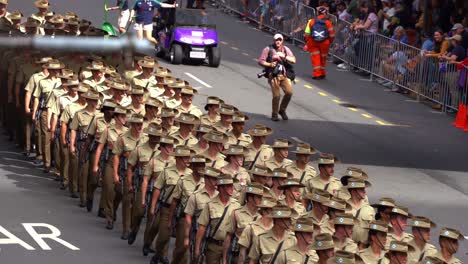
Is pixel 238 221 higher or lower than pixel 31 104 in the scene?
higher

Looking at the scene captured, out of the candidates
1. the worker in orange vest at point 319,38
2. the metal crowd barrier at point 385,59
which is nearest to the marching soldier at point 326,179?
the metal crowd barrier at point 385,59

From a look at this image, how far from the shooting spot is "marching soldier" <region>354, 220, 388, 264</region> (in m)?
16.8

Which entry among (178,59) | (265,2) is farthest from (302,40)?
(178,59)

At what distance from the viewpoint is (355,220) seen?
18.2 meters

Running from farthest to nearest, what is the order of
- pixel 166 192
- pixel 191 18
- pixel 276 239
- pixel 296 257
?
pixel 191 18 → pixel 166 192 → pixel 276 239 → pixel 296 257

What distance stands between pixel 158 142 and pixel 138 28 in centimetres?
1867

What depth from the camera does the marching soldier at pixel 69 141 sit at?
26.0 m

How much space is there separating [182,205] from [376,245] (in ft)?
13.8

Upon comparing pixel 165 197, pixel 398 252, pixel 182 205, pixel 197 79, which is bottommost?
pixel 197 79

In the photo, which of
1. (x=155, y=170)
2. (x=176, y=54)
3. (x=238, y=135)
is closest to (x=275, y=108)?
(x=176, y=54)

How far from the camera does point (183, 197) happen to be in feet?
66.4

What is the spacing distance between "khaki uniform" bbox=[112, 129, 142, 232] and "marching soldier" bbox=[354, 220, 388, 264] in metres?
6.75

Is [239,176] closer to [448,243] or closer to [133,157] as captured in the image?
[133,157]

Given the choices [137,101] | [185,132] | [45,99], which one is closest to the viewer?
[185,132]
